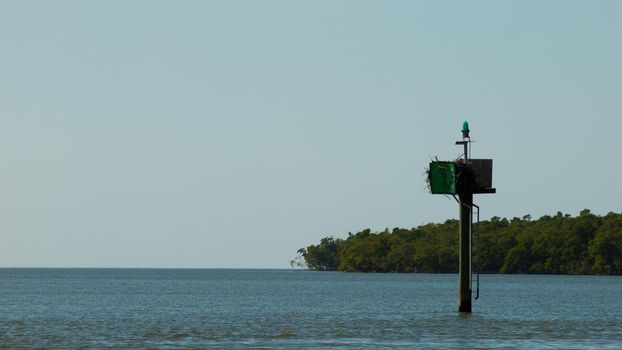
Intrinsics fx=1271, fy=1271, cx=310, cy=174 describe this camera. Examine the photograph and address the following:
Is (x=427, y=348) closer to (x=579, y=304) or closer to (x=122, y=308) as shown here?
(x=122, y=308)

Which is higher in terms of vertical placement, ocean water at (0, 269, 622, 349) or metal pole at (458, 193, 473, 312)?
metal pole at (458, 193, 473, 312)

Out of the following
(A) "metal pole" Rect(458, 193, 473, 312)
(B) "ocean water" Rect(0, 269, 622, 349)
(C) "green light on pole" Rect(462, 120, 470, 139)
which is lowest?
(B) "ocean water" Rect(0, 269, 622, 349)

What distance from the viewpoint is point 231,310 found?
7981 cm

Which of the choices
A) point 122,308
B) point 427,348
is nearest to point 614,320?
point 427,348

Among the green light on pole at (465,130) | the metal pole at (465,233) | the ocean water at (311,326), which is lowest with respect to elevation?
the ocean water at (311,326)

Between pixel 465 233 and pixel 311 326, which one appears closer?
pixel 311 326

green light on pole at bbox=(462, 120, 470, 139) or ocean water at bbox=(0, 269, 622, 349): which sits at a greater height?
green light on pole at bbox=(462, 120, 470, 139)

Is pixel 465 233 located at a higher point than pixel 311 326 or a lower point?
higher

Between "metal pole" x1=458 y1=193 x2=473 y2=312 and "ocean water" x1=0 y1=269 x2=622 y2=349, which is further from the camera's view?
"metal pole" x1=458 y1=193 x2=473 y2=312

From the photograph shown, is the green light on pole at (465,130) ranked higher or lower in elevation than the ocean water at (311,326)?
higher

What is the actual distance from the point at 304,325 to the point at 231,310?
1973 cm

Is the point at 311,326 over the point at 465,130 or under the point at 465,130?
under

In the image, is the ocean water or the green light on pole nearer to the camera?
the ocean water

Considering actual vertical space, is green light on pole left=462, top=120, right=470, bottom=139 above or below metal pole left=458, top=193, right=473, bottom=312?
above
